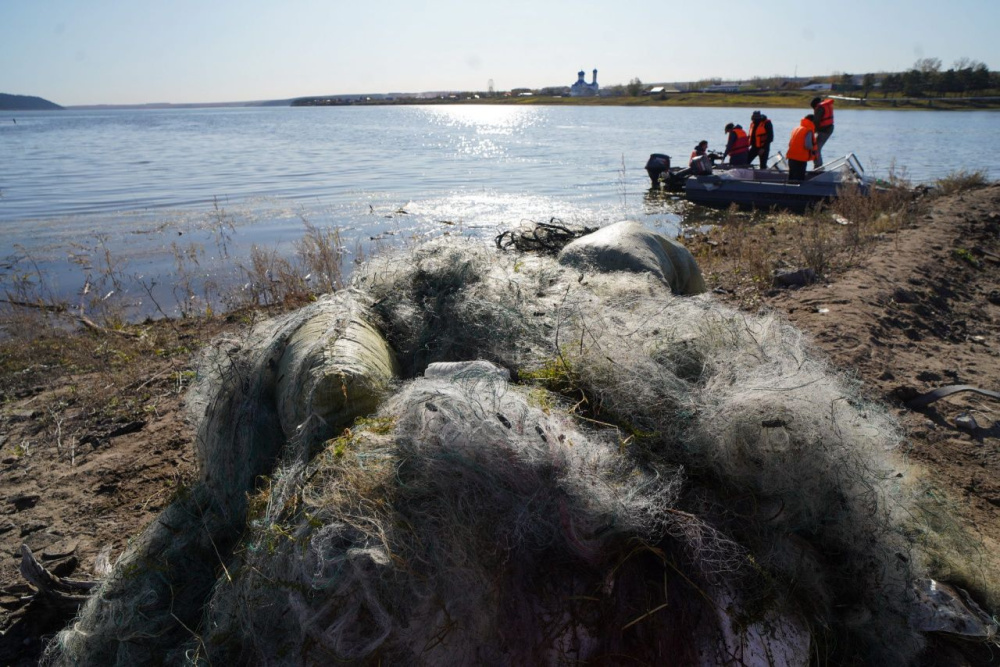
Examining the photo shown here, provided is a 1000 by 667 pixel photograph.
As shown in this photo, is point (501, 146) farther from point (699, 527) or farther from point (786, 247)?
point (699, 527)

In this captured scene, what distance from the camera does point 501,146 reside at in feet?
104

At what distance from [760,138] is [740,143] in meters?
0.57

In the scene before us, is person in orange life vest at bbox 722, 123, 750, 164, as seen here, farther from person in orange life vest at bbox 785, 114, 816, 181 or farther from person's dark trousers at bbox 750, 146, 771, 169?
person in orange life vest at bbox 785, 114, 816, 181

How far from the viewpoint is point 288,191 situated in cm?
1667

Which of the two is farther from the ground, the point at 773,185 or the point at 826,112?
the point at 826,112

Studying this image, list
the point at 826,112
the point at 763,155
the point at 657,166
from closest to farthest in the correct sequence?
1. the point at 826,112
2. the point at 763,155
3. the point at 657,166

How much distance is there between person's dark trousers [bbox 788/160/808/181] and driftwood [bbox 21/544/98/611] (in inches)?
604

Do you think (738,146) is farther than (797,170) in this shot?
Yes

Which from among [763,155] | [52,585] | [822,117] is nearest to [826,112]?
[822,117]

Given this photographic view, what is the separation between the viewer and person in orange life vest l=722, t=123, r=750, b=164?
1725cm

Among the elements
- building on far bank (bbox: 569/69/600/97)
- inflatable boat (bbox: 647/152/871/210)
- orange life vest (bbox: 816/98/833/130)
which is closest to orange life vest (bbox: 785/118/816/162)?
inflatable boat (bbox: 647/152/871/210)

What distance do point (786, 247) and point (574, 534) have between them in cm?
922

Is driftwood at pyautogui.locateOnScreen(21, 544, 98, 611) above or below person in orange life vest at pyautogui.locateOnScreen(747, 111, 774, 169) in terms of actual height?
below

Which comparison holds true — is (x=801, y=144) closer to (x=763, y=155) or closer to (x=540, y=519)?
(x=763, y=155)
